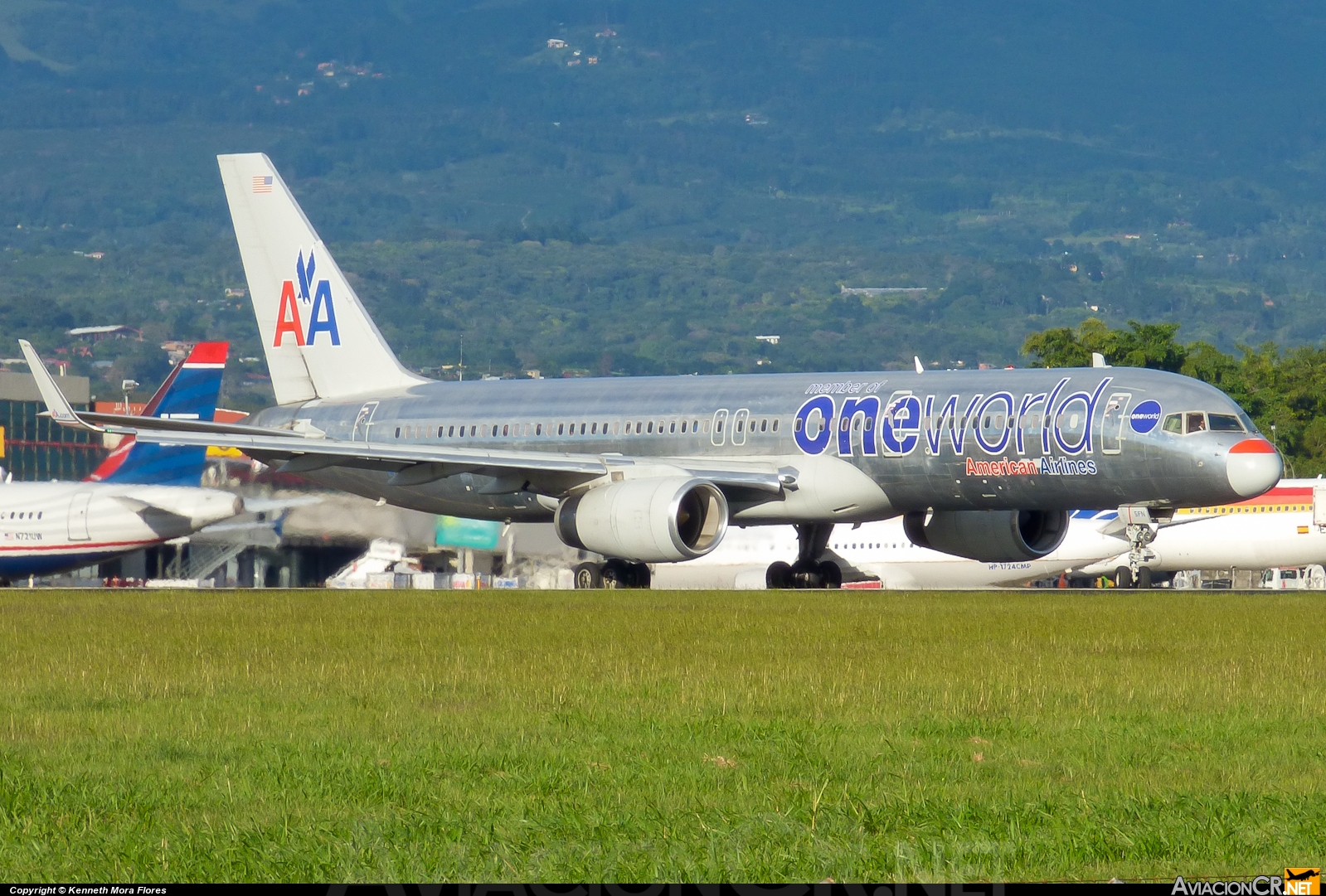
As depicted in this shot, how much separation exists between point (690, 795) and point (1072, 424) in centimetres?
2241

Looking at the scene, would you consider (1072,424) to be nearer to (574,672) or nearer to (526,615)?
(526,615)

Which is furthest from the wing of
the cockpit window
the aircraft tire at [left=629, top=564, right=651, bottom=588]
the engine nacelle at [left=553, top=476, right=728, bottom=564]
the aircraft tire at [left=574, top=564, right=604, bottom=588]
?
the cockpit window

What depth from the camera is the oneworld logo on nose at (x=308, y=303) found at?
41469 millimetres

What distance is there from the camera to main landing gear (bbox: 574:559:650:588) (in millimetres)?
34969

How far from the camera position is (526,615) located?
23500 millimetres

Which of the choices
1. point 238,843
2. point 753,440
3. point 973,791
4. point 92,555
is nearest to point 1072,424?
point 753,440

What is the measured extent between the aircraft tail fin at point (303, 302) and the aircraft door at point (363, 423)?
0.99 meters

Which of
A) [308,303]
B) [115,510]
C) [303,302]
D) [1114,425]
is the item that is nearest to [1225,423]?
[1114,425]

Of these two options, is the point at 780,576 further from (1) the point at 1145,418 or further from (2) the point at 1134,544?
(1) the point at 1145,418

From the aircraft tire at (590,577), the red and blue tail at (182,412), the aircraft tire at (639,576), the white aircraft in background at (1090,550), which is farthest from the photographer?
the white aircraft in background at (1090,550)

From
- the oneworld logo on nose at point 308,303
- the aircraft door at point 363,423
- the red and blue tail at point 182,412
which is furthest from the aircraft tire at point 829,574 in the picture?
the red and blue tail at point 182,412

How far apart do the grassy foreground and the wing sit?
1314 cm

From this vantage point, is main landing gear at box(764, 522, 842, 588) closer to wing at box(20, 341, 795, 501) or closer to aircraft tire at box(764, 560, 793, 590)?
aircraft tire at box(764, 560, 793, 590)

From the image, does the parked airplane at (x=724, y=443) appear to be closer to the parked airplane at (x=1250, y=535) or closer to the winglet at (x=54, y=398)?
the winglet at (x=54, y=398)
